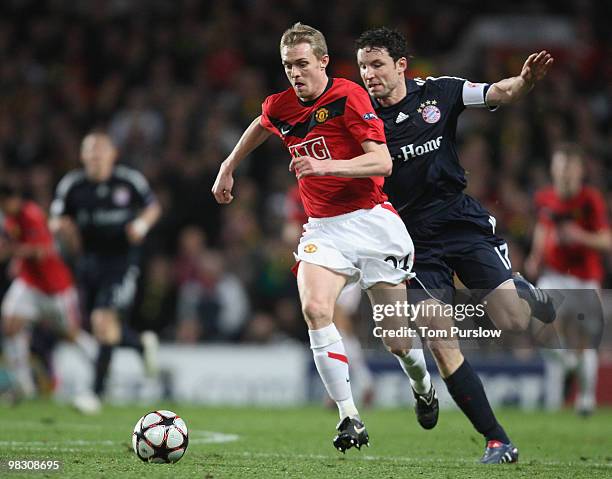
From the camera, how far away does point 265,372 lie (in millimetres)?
12898

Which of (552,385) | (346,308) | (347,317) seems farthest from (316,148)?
(552,385)

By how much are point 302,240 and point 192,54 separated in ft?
34.5

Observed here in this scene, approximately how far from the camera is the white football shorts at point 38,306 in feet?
39.0

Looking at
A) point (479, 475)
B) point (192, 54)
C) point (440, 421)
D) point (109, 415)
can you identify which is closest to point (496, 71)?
point (192, 54)

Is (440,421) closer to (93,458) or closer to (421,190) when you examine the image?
(421,190)

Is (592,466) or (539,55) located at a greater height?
(539,55)

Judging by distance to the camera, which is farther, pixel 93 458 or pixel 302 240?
pixel 302 240

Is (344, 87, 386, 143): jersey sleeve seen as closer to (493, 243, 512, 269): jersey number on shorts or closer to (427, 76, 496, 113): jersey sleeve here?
(427, 76, 496, 113): jersey sleeve

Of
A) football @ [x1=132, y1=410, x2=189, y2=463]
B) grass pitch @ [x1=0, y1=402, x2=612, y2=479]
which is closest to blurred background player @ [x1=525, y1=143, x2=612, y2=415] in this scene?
grass pitch @ [x1=0, y1=402, x2=612, y2=479]

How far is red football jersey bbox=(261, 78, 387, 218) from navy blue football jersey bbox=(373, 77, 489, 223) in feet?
Result: 0.92

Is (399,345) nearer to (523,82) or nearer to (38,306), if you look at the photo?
(523,82)

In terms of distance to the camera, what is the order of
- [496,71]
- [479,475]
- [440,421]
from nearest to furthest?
1. [479,475]
2. [440,421]
3. [496,71]

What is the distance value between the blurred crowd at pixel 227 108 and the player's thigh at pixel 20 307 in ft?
5.74

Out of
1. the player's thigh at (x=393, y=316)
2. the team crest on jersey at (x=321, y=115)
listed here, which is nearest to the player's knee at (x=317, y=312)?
the player's thigh at (x=393, y=316)
